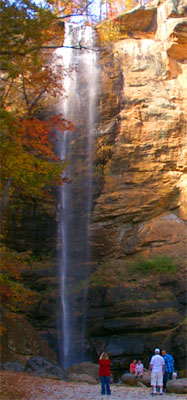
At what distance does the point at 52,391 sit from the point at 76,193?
12.3 metres

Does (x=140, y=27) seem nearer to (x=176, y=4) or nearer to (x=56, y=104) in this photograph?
(x=176, y=4)

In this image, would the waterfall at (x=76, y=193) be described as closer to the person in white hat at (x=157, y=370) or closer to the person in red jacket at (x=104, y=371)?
the person in red jacket at (x=104, y=371)

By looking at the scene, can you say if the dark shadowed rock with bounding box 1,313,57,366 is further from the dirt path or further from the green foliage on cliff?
the green foliage on cliff

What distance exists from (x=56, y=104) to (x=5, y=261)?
41.2ft

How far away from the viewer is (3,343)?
1516 centimetres

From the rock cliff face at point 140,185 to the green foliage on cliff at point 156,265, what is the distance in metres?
0.12

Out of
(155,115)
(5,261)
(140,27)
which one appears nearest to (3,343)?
(5,261)

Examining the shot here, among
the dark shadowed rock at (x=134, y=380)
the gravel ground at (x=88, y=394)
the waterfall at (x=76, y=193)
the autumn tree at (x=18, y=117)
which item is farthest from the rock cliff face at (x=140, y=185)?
the autumn tree at (x=18, y=117)

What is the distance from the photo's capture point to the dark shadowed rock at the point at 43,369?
14094 mm

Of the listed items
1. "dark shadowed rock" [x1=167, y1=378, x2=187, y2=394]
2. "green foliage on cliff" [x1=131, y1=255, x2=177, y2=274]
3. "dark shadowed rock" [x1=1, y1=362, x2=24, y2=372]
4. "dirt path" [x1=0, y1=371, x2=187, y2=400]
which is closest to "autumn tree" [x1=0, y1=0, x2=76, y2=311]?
"dark shadowed rock" [x1=1, y1=362, x2=24, y2=372]

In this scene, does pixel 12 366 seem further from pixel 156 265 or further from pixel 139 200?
pixel 139 200

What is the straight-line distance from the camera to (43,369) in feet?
47.1

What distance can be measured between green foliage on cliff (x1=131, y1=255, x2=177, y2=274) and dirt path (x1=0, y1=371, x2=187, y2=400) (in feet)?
22.9

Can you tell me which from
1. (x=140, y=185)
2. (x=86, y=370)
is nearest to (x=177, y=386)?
(x=86, y=370)
